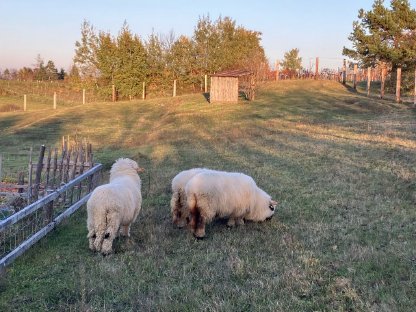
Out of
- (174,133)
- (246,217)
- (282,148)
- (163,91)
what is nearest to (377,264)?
(246,217)

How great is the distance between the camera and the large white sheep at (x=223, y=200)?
8.27 meters

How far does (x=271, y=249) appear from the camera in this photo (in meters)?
7.21

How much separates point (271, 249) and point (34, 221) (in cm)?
458

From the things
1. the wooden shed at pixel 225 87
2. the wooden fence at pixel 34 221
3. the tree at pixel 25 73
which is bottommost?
the wooden fence at pixel 34 221


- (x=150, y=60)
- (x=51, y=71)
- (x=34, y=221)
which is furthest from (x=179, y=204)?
(x=51, y=71)

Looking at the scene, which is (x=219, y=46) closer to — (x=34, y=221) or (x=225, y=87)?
(x=225, y=87)

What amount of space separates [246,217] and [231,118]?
893 inches

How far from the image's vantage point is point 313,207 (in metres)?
9.70

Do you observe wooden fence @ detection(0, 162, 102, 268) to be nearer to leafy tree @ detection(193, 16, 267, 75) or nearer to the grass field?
the grass field

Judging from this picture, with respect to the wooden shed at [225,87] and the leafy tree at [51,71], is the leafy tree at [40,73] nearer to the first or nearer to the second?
the leafy tree at [51,71]

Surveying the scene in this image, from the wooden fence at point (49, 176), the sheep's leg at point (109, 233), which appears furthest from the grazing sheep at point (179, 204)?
the wooden fence at point (49, 176)

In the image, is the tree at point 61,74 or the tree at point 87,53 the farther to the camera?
the tree at point 61,74

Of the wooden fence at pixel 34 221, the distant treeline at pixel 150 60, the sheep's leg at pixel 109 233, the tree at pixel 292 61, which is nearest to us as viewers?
the wooden fence at pixel 34 221

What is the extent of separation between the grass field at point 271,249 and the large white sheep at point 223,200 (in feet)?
0.86
